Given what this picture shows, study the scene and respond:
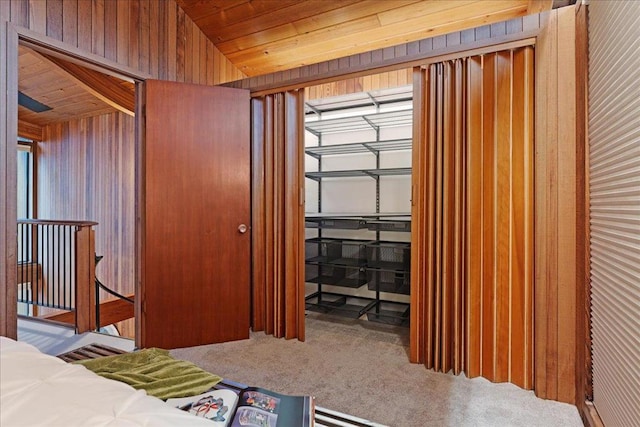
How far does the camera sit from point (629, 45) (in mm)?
1248

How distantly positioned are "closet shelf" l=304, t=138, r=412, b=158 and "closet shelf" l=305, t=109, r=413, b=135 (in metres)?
0.24

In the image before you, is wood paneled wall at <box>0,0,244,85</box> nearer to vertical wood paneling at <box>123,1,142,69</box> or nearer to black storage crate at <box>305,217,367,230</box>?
vertical wood paneling at <box>123,1,142,69</box>

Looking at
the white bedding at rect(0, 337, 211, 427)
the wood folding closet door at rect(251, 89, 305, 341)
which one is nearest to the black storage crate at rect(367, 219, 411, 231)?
the wood folding closet door at rect(251, 89, 305, 341)

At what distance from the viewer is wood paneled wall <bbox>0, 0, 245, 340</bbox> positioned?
211 centimetres

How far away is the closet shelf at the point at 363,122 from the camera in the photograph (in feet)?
10.4

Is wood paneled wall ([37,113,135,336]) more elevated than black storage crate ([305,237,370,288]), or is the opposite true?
wood paneled wall ([37,113,135,336])

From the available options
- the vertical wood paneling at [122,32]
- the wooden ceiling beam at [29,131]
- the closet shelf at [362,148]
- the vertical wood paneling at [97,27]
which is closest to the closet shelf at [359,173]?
the closet shelf at [362,148]

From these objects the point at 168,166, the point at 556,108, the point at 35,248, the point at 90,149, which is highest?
the point at 90,149

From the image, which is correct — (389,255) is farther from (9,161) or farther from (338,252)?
(9,161)

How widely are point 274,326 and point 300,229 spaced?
83cm

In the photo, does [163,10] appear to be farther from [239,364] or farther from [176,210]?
[239,364]

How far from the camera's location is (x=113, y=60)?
7.65 ft

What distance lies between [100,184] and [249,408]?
474cm

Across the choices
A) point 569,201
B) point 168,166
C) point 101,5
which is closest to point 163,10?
point 101,5
